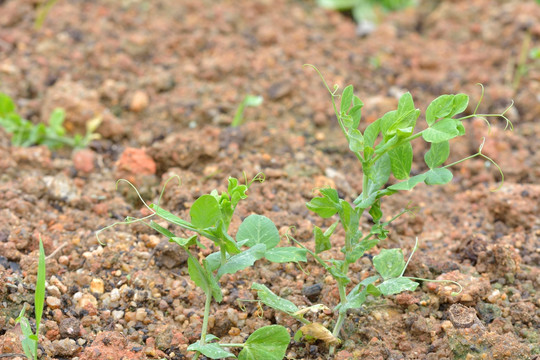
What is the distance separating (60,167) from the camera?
2.58 m

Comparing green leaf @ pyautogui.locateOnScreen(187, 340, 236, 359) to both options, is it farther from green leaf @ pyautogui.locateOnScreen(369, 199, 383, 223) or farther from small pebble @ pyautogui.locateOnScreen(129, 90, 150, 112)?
small pebble @ pyautogui.locateOnScreen(129, 90, 150, 112)

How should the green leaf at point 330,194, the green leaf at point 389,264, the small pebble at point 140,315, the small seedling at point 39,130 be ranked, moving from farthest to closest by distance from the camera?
the small seedling at point 39,130, the small pebble at point 140,315, the green leaf at point 389,264, the green leaf at point 330,194

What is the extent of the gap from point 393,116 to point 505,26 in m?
2.50

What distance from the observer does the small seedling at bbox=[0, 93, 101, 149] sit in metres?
2.68

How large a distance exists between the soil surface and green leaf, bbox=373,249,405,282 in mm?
173

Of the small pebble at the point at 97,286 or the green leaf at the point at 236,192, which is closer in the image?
the green leaf at the point at 236,192

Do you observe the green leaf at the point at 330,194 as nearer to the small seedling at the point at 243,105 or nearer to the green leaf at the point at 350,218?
the green leaf at the point at 350,218

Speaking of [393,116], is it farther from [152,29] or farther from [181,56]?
[152,29]

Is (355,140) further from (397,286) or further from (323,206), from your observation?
(397,286)

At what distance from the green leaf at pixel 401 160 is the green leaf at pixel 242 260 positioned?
0.39 m

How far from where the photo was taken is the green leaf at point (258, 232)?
165cm

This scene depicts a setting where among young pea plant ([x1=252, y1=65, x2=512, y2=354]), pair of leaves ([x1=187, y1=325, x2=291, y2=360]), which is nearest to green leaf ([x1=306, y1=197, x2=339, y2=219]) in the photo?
young pea plant ([x1=252, y1=65, x2=512, y2=354])

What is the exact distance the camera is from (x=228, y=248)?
1593mm

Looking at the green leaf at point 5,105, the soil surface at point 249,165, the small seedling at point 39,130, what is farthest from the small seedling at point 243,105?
the green leaf at point 5,105
